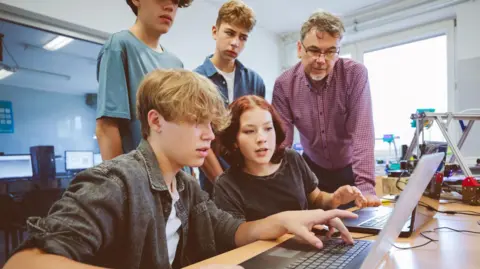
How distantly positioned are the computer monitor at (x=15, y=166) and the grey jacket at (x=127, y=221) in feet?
11.6

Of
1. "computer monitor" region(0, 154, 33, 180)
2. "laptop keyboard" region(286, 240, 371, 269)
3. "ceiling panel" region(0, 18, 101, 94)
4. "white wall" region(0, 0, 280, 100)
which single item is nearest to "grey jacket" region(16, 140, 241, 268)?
"laptop keyboard" region(286, 240, 371, 269)

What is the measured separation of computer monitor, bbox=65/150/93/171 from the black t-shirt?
3941mm

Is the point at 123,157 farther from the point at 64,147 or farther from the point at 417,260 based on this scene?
the point at 64,147

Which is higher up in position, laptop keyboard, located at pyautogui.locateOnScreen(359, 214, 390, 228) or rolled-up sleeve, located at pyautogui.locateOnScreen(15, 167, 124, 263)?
rolled-up sleeve, located at pyautogui.locateOnScreen(15, 167, 124, 263)

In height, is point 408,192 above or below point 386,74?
below

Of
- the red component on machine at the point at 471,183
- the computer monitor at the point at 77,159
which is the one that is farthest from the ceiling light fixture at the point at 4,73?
the red component on machine at the point at 471,183

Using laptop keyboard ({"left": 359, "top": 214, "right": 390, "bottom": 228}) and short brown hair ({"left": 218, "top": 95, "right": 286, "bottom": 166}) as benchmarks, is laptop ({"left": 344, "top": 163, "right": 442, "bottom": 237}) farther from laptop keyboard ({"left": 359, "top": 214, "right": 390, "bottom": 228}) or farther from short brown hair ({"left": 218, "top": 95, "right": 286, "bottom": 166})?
short brown hair ({"left": 218, "top": 95, "right": 286, "bottom": 166})

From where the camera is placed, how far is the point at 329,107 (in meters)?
1.70

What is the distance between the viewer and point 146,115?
33.1 inches

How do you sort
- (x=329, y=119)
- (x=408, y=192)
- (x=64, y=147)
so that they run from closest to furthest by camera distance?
1. (x=408, y=192)
2. (x=329, y=119)
3. (x=64, y=147)

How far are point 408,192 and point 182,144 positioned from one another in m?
0.46

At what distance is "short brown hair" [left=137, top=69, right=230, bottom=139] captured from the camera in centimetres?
81

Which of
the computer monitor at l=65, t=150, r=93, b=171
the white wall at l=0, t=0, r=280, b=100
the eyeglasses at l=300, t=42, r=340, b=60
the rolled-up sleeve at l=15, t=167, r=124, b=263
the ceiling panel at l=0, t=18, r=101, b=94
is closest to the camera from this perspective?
the rolled-up sleeve at l=15, t=167, r=124, b=263

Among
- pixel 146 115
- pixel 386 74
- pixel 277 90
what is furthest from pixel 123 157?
pixel 386 74
